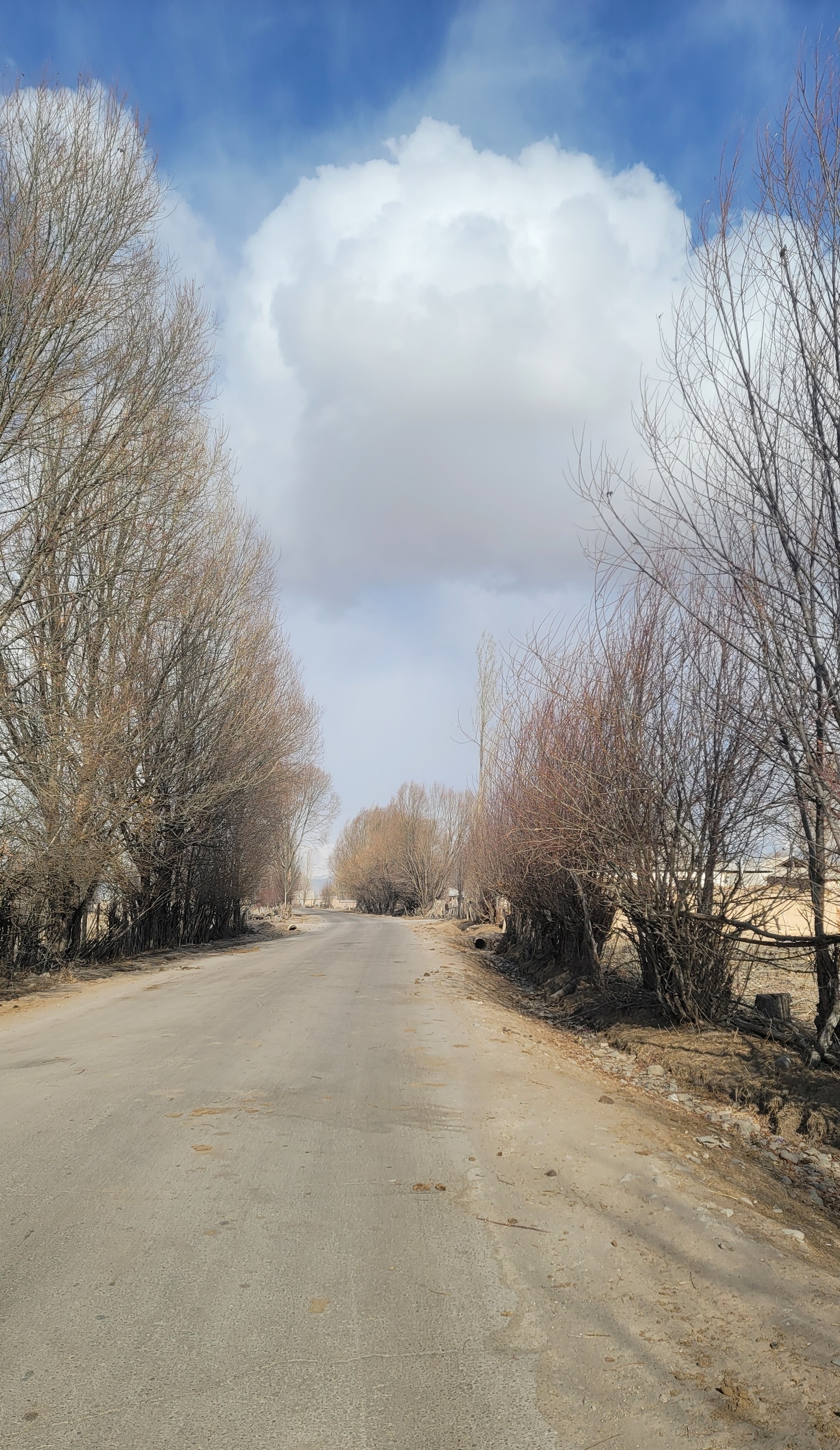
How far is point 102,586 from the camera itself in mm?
14867

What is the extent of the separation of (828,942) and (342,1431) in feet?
16.5

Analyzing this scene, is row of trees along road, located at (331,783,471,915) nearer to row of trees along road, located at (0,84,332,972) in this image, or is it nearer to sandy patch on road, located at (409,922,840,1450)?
row of trees along road, located at (0,84,332,972)

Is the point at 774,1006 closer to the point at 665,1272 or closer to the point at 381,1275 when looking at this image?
the point at 665,1272

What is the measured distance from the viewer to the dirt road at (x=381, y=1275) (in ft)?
8.00

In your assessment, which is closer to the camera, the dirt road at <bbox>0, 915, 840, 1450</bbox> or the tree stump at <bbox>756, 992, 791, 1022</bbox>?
the dirt road at <bbox>0, 915, 840, 1450</bbox>

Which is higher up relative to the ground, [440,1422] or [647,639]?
[647,639]

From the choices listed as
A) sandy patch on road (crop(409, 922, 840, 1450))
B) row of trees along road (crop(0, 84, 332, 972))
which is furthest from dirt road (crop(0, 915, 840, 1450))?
row of trees along road (crop(0, 84, 332, 972))

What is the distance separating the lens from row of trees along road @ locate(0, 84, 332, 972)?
35.9 feet

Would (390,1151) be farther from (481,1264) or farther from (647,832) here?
(647,832)

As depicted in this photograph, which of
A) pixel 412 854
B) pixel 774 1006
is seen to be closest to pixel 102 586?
pixel 774 1006

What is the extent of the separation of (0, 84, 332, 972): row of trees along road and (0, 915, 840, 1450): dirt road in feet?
25.5

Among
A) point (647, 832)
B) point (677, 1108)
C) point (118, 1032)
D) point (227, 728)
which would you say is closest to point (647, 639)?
point (647, 832)

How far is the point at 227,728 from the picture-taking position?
68.0 ft

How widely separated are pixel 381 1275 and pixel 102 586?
13.7 metres
